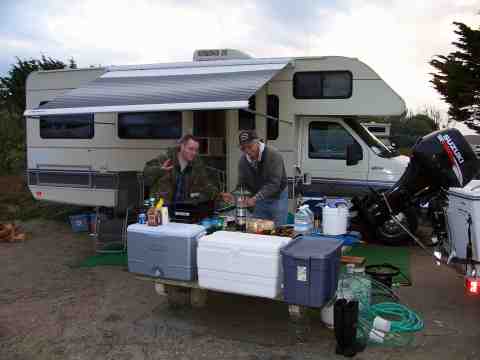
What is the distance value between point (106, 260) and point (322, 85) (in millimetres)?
3716

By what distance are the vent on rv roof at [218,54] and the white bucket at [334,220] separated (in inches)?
A: 133

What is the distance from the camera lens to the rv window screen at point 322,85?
21.7 feet

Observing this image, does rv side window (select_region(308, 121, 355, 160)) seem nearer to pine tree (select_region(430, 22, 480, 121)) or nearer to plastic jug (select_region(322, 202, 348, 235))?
plastic jug (select_region(322, 202, 348, 235))

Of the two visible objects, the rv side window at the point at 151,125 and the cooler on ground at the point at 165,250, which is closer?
the cooler on ground at the point at 165,250

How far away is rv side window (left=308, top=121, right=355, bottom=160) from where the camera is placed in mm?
6973

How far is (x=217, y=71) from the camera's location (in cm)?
646

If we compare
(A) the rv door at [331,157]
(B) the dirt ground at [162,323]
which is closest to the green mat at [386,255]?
(B) the dirt ground at [162,323]

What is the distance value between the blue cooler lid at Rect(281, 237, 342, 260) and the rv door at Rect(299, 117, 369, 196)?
3248mm

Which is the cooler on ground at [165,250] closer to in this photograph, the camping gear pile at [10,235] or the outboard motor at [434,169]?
the outboard motor at [434,169]

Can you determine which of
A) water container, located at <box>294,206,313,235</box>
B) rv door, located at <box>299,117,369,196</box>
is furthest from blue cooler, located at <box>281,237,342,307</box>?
rv door, located at <box>299,117,369,196</box>

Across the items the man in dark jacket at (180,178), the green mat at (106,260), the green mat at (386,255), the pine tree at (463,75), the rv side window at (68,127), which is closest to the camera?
the man in dark jacket at (180,178)

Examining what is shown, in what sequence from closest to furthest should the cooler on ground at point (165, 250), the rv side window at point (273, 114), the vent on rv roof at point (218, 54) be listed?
the cooler on ground at point (165, 250)
the rv side window at point (273, 114)
the vent on rv roof at point (218, 54)

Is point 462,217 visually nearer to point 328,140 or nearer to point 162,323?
point 162,323

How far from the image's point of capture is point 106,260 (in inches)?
249
